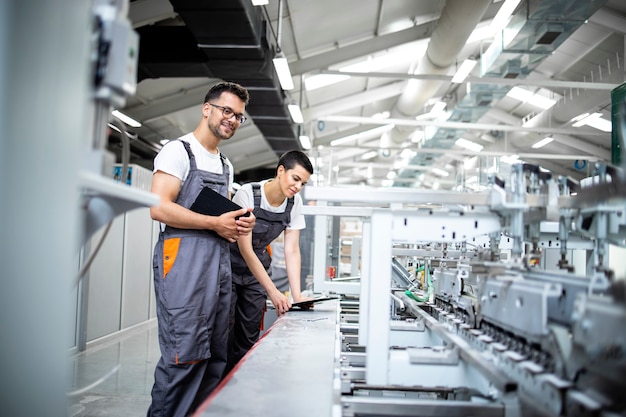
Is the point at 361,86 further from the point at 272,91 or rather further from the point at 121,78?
the point at 121,78

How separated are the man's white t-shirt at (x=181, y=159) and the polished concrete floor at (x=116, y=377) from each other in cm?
96

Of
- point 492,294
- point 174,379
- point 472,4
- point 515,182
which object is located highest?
point 472,4

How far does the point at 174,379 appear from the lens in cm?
172

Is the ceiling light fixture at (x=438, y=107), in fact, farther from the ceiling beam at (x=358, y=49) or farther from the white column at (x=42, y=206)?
the white column at (x=42, y=206)

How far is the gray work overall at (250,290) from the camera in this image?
8.28 feet

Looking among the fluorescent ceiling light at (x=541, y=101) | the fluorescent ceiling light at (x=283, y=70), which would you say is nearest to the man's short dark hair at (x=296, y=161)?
the fluorescent ceiling light at (x=283, y=70)

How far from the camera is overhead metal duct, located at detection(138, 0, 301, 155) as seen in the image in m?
3.33

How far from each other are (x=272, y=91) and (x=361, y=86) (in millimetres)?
3100

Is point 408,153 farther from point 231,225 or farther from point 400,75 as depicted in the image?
point 231,225

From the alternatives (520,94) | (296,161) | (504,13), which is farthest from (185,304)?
(520,94)

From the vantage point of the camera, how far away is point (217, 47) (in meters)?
3.86

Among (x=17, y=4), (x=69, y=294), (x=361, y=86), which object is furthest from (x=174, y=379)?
(x=361, y=86)

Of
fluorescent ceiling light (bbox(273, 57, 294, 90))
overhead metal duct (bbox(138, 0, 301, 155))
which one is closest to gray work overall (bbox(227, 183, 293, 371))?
overhead metal duct (bbox(138, 0, 301, 155))

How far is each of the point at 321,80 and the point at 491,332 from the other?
228 inches
